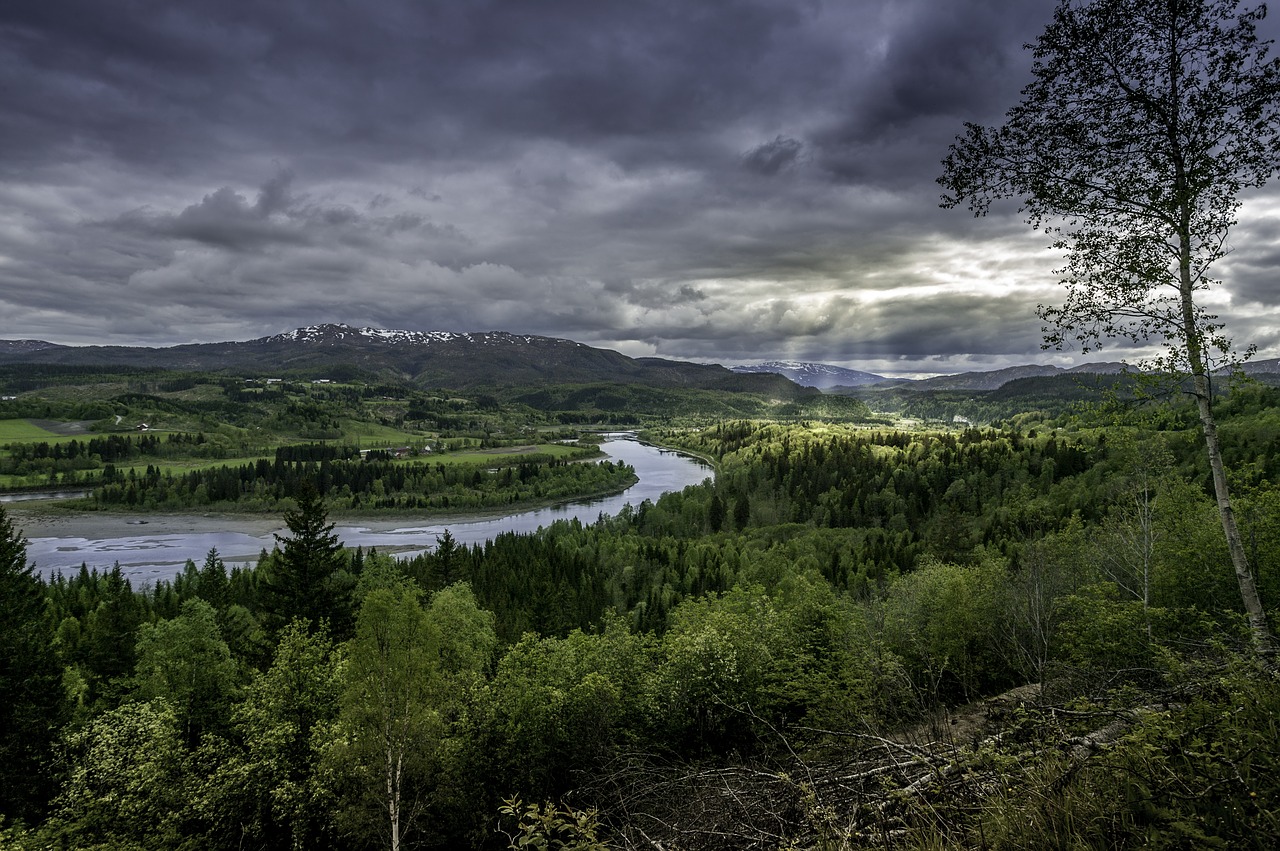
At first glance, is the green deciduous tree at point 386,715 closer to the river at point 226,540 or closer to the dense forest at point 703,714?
the dense forest at point 703,714

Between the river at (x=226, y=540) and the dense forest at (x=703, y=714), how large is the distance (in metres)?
54.9

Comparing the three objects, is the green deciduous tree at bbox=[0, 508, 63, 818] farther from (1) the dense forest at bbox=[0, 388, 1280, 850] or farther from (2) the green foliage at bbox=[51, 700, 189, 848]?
(2) the green foliage at bbox=[51, 700, 189, 848]

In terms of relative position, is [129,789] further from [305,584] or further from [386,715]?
[305,584]

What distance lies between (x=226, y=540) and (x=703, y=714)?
117m

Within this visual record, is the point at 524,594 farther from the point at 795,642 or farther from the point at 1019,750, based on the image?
the point at 1019,750

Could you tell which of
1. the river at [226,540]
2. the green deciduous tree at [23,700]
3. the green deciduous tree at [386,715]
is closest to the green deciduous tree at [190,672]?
the green deciduous tree at [23,700]

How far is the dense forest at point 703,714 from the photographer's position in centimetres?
572

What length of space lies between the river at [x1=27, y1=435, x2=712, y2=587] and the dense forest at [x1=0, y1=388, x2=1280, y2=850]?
54891 mm

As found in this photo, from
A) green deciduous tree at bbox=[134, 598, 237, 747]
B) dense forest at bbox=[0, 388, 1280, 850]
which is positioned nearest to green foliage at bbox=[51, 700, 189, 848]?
dense forest at bbox=[0, 388, 1280, 850]

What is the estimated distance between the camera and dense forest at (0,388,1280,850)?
225 inches

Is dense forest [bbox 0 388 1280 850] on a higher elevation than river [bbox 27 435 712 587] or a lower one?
higher

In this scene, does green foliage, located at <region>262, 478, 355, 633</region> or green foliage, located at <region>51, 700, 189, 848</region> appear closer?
green foliage, located at <region>51, 700, 189, 848</region>

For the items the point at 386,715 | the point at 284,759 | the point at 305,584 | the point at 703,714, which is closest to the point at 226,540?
the point at 305,584

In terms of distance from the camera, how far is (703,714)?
73.4 feet
